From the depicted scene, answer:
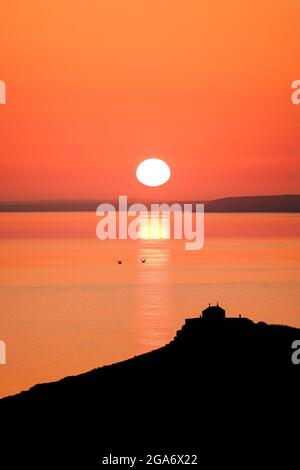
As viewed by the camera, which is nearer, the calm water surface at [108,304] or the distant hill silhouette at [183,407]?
the distant hill silhouette at [183,407]

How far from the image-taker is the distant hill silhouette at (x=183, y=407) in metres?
40.6

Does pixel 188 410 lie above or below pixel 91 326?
below

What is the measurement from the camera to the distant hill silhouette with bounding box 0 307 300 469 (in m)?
40.6

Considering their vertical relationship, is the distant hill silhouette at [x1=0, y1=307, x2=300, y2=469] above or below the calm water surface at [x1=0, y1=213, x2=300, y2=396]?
below

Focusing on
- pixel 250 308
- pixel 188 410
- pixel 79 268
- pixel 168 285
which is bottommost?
pixel 188 410

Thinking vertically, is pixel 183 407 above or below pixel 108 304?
below

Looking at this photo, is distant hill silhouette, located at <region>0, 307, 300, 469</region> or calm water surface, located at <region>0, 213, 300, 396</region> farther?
calm water surface, located at <region>0, 213, 300, 396</region>

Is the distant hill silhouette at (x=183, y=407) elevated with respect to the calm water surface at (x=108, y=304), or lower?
lower

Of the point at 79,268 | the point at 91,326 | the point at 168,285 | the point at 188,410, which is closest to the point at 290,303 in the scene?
→ the point at 168,285

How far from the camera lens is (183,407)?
45.3 m

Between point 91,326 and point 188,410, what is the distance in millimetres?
72288

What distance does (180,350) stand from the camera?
2115 inches

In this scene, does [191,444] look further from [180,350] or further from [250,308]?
[250,308]
